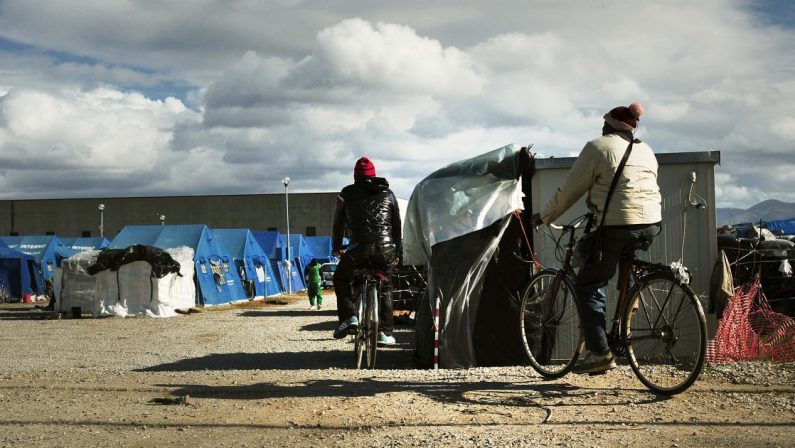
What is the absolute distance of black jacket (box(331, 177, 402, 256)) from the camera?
848 cm

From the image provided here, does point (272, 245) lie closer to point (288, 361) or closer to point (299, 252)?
point (299, 252)

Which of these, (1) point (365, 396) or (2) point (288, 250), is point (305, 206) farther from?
(1) point (365, 396)

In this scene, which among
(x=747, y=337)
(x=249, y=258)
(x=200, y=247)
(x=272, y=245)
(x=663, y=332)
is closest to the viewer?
(x=663, y=332)

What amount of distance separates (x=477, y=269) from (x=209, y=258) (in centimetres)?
2306

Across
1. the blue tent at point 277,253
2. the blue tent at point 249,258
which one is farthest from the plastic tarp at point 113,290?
the blue tent at point 277,253

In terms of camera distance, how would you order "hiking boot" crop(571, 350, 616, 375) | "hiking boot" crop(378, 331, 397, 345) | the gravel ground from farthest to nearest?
"hiking boot" crop(378, 331, 397, 345) < "hiking boot" crop(571, 350, 616, 375) < the gravel ground

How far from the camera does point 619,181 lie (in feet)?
18.9

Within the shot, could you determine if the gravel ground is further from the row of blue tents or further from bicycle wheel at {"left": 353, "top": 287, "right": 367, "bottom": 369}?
the row of blue tents

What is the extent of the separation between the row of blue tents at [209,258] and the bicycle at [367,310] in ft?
70.1

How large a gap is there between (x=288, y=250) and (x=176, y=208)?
3735 cm

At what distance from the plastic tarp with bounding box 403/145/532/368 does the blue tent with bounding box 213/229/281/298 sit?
26.5m

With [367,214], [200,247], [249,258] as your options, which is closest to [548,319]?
[367,214]

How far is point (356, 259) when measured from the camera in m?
8.44

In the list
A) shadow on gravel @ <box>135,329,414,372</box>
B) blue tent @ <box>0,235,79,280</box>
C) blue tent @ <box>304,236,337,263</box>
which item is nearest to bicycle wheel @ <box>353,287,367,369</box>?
shadow on gravel @ <box>135,329,414,372</box>
